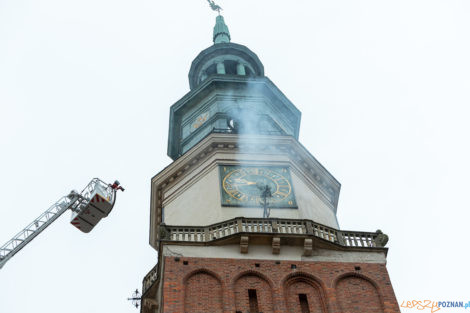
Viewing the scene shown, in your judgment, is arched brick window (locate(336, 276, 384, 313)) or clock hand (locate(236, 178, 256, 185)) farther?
clock hand (locate(236, 178, 256, 185))

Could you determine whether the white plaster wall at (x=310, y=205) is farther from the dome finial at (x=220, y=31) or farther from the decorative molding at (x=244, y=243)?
the dome finial at (x=220, y=31)

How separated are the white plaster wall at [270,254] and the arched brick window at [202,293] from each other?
1.05 metres

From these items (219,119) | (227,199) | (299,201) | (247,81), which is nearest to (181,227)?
(227,199)

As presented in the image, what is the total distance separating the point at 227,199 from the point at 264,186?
1.76m

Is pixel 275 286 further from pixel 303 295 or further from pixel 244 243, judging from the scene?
pixel 244 243

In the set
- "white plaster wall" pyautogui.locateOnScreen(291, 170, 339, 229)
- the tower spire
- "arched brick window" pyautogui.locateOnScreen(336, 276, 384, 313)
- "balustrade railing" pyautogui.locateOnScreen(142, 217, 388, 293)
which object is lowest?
"arched brick window" pyautogui.locateOnScreen(336, 276, 384, 313)

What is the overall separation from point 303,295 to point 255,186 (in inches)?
251

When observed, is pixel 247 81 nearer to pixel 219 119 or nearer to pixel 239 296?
pixel 219 119

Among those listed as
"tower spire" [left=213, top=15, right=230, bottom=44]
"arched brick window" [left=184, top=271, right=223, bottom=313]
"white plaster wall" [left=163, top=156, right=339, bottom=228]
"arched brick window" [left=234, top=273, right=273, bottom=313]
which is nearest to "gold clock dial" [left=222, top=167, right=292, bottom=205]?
"white plaster wall" [left=163, top=156, right=339, bottom=228]

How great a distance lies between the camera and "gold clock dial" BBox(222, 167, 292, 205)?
32.2 meters

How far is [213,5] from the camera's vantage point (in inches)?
2318

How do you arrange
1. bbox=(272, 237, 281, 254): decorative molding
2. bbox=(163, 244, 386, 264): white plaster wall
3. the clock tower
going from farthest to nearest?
bbox=(272, 237, 281, 254): decorative molding → bbox=(163, 244, 386, 264): white plaster wall → the clock tower

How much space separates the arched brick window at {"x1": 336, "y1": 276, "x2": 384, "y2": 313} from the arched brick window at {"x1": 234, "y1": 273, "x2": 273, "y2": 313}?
8.35 ft

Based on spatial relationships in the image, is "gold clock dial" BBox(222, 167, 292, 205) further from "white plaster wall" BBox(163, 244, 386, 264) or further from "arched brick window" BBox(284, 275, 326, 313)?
"arched brick window" BBox(284, 275, 326, 313)
